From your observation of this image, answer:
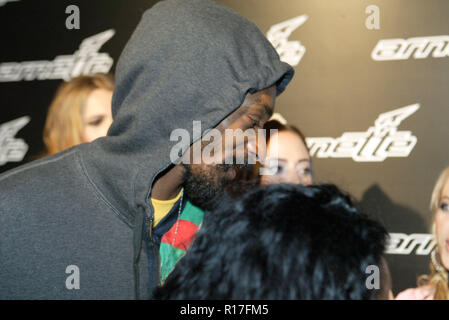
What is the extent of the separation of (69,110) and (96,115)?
14cm

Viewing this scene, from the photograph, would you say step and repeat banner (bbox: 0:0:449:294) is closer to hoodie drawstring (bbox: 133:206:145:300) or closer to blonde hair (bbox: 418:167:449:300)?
blonde hair (bbox: 418:167:449:300)

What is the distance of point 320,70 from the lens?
1990 millimetres

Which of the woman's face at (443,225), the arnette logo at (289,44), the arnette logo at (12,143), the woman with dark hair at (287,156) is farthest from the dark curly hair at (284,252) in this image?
the arnette logo at (12,143)

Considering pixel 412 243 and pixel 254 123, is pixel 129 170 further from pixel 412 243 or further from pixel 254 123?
pixel 412 243

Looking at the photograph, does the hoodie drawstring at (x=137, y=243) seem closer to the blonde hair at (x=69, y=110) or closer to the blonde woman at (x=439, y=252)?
the blonde woman at (x=439, y=252)

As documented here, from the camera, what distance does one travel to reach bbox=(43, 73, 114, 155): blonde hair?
7.48 ft

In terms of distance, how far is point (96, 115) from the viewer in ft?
7.61

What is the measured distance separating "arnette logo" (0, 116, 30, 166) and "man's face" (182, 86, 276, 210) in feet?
5.11

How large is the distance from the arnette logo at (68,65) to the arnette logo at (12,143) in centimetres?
24

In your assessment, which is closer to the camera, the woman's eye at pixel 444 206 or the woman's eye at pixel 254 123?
the woman's eye at pixel 254 123

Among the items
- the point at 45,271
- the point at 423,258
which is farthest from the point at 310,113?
the point at 45,271

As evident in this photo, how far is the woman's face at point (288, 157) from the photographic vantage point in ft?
6.28
